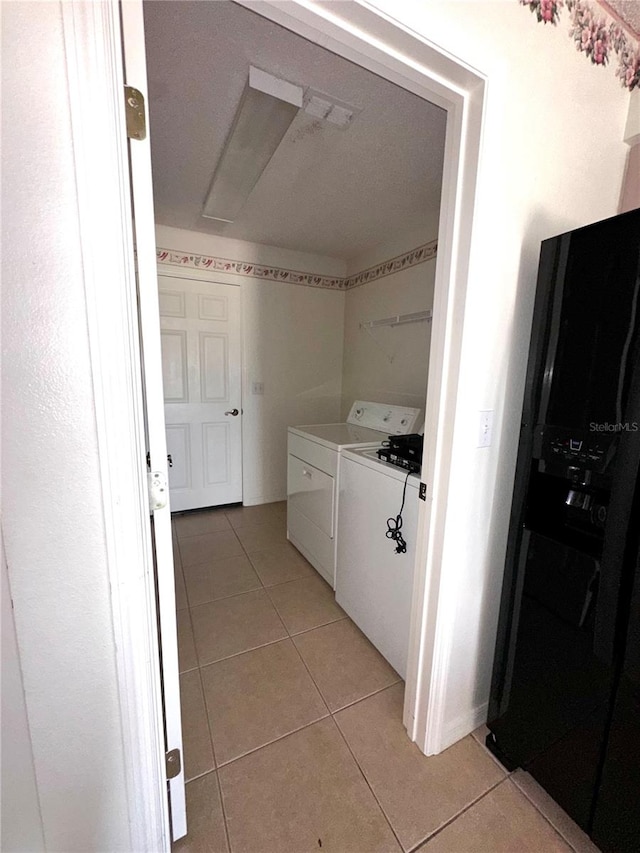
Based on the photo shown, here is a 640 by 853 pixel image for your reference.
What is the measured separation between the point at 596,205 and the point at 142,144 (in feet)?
4.54

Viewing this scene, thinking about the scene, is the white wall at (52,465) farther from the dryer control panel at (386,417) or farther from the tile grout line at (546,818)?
the dryer control panel at (386,417)

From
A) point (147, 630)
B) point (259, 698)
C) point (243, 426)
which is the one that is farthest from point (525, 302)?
point (243, 426)

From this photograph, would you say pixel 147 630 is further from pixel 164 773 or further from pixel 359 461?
pixel 359 461

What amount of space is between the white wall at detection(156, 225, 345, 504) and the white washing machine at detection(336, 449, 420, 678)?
163cm

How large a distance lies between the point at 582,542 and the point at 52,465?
1.29 m

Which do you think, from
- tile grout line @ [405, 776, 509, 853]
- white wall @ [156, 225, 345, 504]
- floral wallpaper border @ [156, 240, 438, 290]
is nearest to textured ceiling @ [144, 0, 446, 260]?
floral wallpaper border @ [156, 240, 438, 290]

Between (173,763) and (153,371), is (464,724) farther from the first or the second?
(153,371)

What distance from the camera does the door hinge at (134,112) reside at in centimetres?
65

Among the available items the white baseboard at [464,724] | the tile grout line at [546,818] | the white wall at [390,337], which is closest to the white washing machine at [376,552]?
the white baseboard at [464,724]

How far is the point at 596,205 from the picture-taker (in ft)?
3.85

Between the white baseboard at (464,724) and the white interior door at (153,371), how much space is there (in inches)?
35.1

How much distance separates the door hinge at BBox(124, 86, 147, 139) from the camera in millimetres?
653

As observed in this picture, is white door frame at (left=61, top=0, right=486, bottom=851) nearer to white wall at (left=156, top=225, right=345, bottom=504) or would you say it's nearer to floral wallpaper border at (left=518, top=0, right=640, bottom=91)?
floral wallpaper border at (left=518, top=0, right=640, bottom=91)

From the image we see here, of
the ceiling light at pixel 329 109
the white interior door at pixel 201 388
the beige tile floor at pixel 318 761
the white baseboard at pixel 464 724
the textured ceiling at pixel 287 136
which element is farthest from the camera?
the white interior door at pixel 201 388
